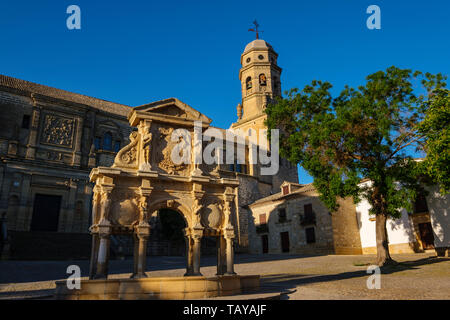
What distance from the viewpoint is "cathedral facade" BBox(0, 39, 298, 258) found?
85.9ft

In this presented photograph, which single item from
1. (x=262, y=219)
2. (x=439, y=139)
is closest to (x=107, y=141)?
(x=262, y=219)

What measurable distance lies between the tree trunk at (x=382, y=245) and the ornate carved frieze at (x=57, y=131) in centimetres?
2666

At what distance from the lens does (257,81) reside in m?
41.5

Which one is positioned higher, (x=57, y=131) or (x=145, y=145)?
(x=57, y=131)

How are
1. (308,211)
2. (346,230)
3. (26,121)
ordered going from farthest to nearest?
(26,121)
(308,211)
(346,230)

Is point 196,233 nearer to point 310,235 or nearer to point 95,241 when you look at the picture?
point 95,241

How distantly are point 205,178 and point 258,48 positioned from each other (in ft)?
115

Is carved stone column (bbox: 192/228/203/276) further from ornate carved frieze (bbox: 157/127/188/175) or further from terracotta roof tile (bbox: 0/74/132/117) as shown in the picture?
terracotta roof tile (bbox: 0/74/132/117)

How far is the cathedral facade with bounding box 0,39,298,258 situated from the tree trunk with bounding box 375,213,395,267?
18.5 m

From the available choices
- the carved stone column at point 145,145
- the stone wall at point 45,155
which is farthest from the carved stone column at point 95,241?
the stone wall at point 45,155

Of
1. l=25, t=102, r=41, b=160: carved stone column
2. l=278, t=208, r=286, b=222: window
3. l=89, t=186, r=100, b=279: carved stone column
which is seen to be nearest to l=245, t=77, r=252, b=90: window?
l=278, t=208, r=286, b=222: window

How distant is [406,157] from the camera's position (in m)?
17.5

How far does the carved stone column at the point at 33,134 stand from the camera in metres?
28.7

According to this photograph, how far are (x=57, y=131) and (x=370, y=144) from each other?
2667 centimetres
